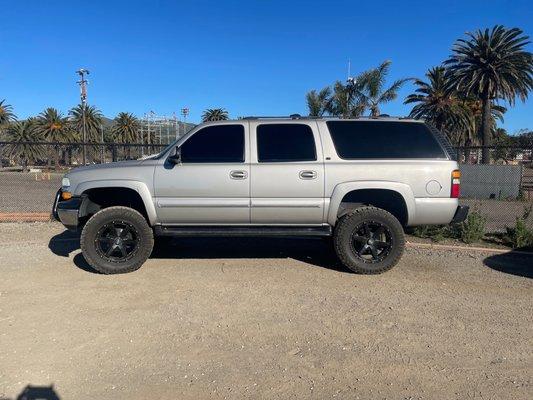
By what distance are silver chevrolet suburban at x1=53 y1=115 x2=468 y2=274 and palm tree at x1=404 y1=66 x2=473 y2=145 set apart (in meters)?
38.2

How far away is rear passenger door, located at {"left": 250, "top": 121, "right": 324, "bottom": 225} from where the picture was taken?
591cm

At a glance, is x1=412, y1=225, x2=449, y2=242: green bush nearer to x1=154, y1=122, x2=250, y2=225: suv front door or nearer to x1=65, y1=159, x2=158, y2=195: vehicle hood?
x1=154, y1=122, x2=250, y2=225: suv front door

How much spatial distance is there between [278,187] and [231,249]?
1828mm

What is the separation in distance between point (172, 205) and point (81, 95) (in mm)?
54747

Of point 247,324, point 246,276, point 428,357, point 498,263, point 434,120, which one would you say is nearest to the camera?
point 428,357

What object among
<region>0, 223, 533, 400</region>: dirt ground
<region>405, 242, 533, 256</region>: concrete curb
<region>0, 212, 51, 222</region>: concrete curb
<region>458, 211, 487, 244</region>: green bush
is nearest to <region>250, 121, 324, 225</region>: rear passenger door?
<region>0, 223, 533, 400</region>: dirt ground

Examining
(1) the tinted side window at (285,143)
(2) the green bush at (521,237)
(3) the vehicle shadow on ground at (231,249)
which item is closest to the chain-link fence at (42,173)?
(3) the vehicle shadow on ground at (231,249)

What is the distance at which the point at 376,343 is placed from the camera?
400 cm

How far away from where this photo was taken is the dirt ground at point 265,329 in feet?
10.9

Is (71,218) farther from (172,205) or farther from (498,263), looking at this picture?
(498,263)

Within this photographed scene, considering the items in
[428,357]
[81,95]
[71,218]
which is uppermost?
[81,95]

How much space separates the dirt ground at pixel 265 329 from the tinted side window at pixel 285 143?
1.53 meters

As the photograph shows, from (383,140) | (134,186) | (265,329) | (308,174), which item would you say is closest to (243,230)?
(308,174)

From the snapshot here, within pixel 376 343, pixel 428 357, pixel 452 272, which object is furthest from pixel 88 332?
pixel 452 272
